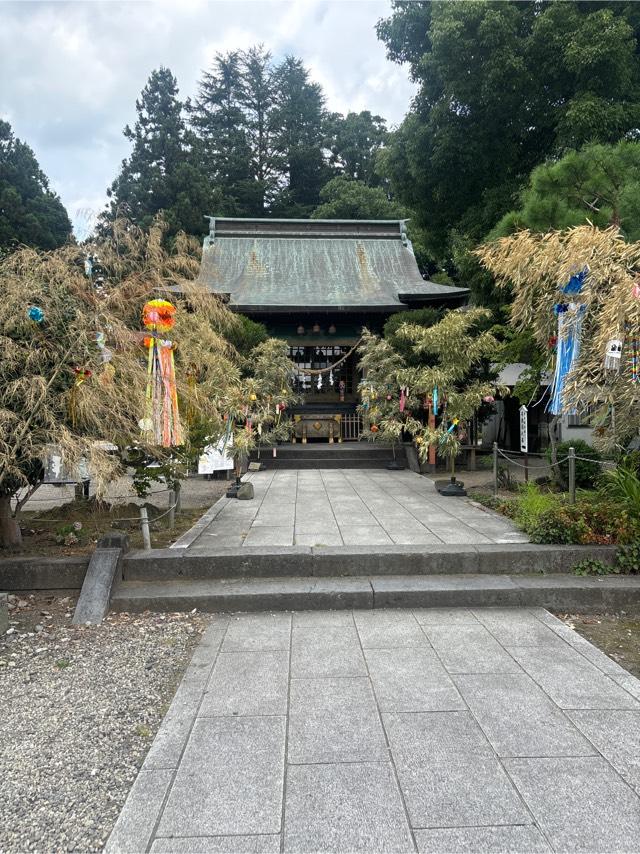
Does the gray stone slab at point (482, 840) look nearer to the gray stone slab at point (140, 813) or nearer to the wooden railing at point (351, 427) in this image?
the gray stone slab at point (140, 813)

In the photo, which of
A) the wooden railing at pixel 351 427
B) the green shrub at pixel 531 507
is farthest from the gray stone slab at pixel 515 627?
the wooden railing at pixel 351 427

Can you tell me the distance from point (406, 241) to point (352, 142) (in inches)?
761

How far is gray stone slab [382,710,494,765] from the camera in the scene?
94.6 inches

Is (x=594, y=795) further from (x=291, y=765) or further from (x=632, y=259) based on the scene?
(x=632, y=259)

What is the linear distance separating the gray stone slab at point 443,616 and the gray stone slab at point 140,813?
226 centimetres

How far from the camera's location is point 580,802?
6.84 feet

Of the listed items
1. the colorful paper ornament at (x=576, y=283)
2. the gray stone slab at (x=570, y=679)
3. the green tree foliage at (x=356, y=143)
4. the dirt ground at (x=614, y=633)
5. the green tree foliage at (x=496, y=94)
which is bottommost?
the dirt ground at (x=614, y=633)

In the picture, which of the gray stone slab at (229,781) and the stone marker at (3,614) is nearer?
the gray stone slab at (229,781)

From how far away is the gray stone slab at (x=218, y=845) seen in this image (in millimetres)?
1864

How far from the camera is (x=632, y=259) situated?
483cm

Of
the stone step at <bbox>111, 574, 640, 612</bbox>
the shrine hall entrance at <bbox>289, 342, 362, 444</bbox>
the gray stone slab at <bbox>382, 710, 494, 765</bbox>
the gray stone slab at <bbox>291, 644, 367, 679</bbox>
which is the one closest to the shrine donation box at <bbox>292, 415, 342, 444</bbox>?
the shrine hall entrance at <bbox>289, 342, 362, 444</bbox>

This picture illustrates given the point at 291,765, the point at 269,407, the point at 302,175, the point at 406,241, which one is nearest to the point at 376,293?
the point at 406,241

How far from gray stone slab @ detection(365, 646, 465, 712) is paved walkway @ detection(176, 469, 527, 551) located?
1805 millimetres

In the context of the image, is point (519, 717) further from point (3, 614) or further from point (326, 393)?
point (326, 393)
